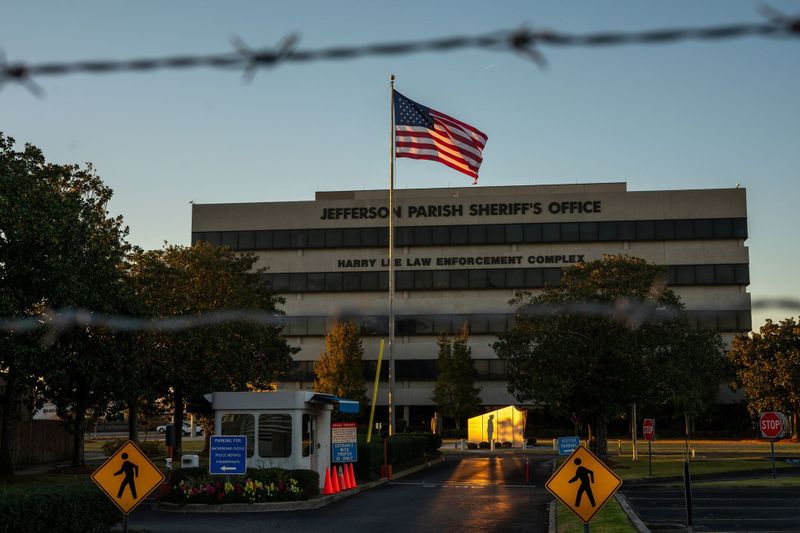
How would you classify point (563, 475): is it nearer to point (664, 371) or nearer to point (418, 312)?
point (664, 371)

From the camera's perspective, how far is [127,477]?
1567cm

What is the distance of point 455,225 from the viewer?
84.2 metres

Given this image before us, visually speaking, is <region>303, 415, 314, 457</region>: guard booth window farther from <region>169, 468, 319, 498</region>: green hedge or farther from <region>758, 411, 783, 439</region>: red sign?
<region>758, 411, 783, 439</region>: red sign

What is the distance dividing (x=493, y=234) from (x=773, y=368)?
83.5 feet

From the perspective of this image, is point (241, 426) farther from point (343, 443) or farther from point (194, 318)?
point (194, 318)

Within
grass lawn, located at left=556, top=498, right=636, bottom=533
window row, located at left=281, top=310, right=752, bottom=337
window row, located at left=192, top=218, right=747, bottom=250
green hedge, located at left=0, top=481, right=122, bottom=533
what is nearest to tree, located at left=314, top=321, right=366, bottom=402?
window row, located at left=281, top=310, right=752, bottom=337

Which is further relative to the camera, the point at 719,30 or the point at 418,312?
the point at 418,312

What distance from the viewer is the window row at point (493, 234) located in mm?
82188

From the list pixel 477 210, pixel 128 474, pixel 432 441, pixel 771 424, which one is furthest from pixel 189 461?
pixel 477 210

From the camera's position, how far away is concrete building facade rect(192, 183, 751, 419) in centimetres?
8194

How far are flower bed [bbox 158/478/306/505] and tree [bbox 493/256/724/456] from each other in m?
17.8

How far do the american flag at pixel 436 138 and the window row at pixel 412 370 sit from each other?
43540 millimetres

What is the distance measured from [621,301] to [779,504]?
55.8 feet

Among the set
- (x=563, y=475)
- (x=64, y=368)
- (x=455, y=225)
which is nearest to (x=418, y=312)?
(x=455, y=225)
